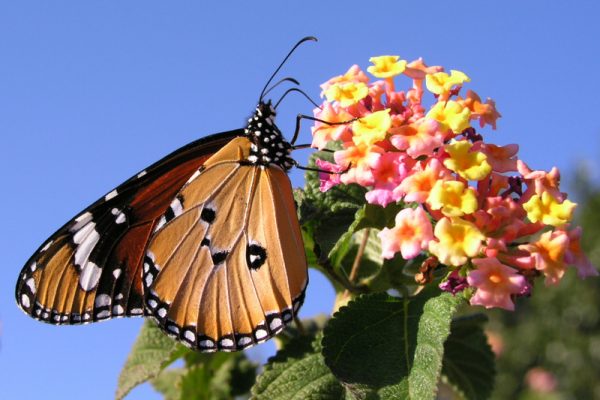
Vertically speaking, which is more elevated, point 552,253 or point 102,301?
point 102,301

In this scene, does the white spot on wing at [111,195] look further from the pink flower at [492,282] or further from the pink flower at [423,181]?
the pink flower at [492,282]

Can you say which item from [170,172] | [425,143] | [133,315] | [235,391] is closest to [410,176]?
[425,143]

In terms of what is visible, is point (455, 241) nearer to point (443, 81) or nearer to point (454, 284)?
point (454, 284)

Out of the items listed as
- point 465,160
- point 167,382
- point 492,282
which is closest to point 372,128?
point 465,160

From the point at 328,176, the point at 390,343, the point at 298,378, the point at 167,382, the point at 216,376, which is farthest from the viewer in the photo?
the point at 167,382

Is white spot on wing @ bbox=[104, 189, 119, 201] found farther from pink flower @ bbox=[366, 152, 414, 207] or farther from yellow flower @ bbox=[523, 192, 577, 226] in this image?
yellow flower @ bbox=[523, 192, 577, 226]

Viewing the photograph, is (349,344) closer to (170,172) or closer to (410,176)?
(410,176)

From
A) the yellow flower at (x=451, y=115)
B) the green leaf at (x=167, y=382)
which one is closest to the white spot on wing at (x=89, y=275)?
the green leaf at (x=167, y=382)
